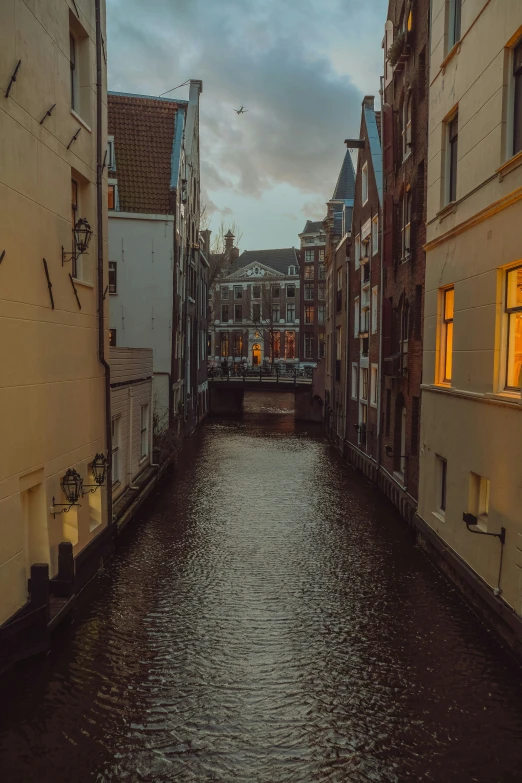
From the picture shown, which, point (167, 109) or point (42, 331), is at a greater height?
point (167, 109)

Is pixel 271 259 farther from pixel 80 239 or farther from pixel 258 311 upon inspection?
pixel 80 239

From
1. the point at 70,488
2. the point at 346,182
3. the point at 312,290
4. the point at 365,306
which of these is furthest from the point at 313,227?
the point at 70,488

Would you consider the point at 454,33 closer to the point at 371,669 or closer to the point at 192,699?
the point at 371,669

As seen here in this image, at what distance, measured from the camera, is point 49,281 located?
A: 952 centimetres

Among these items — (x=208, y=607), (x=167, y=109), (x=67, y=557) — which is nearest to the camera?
(x=67, y=557)

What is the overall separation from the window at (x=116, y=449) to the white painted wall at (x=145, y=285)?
32.1 feet

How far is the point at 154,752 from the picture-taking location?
6.98 metres

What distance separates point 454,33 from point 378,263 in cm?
1043

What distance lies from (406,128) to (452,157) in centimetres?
577

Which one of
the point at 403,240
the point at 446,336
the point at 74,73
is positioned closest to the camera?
→ the point at 74,73

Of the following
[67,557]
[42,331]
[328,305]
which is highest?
[328,305]

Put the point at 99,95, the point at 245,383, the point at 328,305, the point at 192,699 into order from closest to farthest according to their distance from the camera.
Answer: the point at 192,699 → the point at 99,95 → the point at 328,305 → the point at 245,383

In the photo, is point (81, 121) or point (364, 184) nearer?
point (81, 121)

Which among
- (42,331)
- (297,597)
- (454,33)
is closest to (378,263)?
(454,33)
